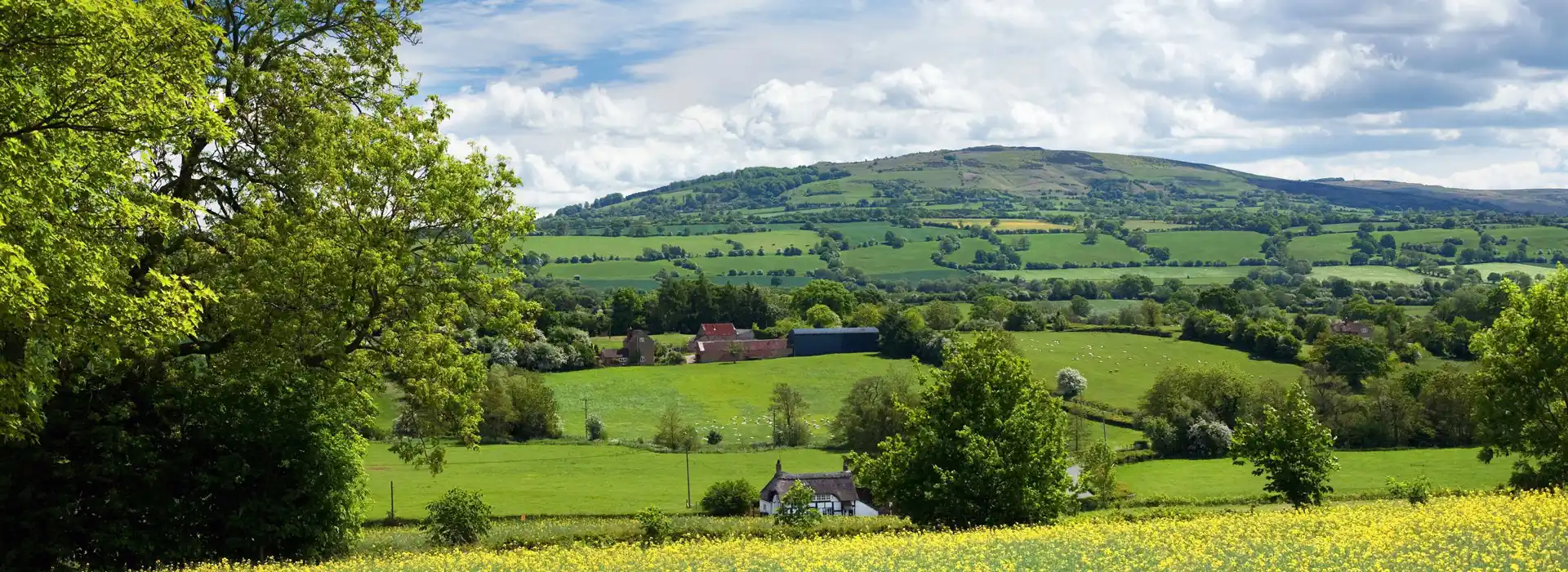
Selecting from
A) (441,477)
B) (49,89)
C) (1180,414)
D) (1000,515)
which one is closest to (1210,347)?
(1180,414)

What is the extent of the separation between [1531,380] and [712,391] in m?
85.0

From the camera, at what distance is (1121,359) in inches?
4983

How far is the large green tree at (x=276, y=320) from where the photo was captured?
21.6 metres

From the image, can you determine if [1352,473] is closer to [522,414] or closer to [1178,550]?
[522,414]

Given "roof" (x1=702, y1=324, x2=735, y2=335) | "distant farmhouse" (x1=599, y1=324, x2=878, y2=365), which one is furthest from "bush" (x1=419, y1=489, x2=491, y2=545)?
"roof" (x1=702, y1=324, x2=735, y2=335)

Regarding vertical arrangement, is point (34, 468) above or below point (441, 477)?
above

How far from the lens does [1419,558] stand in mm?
15219

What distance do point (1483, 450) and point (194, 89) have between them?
4258 cm

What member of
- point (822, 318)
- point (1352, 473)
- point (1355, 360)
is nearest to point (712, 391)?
point (822, 318)

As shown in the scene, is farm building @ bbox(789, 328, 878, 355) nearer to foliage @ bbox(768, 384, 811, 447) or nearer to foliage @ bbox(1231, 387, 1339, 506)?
foliage @ bbox(768, 384, 811, 447)

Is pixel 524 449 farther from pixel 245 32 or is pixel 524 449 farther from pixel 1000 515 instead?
pixel 245 32

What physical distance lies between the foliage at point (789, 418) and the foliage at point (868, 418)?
9.42 feet

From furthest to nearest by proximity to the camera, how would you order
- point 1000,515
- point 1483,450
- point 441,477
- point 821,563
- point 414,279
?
point 441,477, point 1483,450, point 1000,515, point 414,279, point 821,563

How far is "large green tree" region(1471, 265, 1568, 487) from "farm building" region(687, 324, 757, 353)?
107649mm
